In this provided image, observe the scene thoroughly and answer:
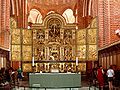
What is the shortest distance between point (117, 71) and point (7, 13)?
11314mm

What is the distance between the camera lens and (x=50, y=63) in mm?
25562

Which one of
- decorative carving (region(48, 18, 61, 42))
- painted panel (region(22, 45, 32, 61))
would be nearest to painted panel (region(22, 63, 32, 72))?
painted panel (region(22, 45, 32, 61))

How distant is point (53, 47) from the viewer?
85.2 feet

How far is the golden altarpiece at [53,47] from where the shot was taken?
24922 millimetres

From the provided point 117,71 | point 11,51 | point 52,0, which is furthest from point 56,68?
point 52,0

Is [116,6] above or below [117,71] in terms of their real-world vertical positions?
above

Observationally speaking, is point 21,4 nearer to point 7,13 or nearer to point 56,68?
point 7,13

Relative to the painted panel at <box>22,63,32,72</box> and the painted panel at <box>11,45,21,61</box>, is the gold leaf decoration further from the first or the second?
the painted panel at <box>11,45,21,61</box>

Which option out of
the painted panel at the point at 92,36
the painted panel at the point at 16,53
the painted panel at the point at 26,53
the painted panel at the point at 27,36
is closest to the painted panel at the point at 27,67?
the painted panel at the point at 26,53

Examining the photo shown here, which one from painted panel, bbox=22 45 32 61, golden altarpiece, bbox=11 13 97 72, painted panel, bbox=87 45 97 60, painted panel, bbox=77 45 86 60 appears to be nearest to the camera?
painted panel, bbox=87 45 97 60

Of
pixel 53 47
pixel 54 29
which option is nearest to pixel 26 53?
pixel 53 47

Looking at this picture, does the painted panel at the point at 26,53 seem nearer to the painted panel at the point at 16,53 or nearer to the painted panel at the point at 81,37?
the painted panel at the point at 16,53

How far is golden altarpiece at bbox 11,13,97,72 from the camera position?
2492 centimetres

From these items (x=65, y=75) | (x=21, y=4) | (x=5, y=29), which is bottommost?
(x=65, y=75)
